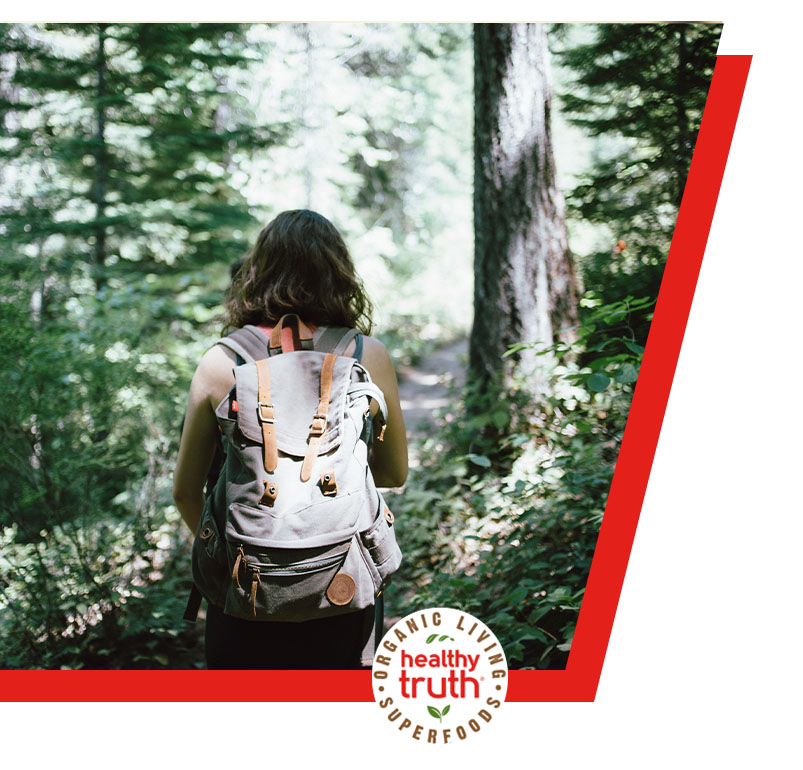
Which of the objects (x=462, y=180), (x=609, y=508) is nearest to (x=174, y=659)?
(x=609, y=508)

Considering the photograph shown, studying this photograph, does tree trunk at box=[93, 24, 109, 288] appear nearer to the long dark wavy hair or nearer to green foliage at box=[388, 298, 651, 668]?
green foliage at box=[388, 298, 651, 668]

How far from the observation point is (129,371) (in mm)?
4055

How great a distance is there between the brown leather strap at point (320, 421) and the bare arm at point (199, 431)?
0.90 feet

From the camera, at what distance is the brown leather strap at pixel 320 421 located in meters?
1.58

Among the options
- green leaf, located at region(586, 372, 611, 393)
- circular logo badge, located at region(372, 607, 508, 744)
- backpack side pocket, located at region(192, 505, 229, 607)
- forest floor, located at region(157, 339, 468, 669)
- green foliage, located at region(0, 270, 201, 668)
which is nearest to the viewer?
backpack side pocket, located at region(192, 505, 229, 607)

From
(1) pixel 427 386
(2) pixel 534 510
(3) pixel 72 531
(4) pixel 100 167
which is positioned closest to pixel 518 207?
(2) pixel 534 510

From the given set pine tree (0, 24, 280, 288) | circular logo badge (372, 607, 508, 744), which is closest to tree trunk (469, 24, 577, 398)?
circular logo badge (372, 607, 508, 744)

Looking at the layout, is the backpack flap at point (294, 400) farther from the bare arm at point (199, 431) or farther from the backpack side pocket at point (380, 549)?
the backpack side pocket at point (380, 549)

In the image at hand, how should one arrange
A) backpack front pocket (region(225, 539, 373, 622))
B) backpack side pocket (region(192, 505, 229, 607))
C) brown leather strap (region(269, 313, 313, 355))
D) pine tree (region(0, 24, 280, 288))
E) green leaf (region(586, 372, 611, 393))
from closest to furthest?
1. backpack front pocket (region(225, 539, 373, 622))
2. backpack side pocket (region(192, 505, 229, 607))
3. brown leather strap (region(269, 313, 313, 355))
4. green leaf (region(586, 372, 611, 393))
5. pine tree (region(0, 24, 280, 288))

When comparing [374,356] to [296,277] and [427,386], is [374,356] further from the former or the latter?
[427,386]

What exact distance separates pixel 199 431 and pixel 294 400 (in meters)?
0.35

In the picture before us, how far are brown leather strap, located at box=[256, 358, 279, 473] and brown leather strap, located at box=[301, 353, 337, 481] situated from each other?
8 cm

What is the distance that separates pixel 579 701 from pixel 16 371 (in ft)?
10.9

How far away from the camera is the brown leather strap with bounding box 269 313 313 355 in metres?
1.77
